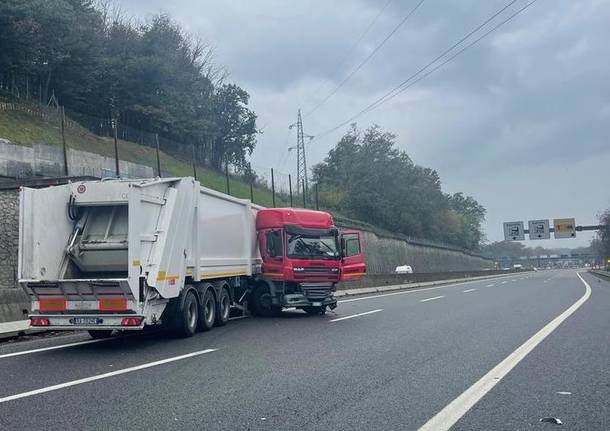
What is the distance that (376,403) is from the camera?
685 cm

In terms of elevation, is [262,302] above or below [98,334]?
above

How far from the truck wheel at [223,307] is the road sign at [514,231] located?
66.9 meters

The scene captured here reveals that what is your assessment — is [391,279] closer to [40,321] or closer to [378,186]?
[40,321]

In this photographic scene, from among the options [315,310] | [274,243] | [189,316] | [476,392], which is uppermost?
[274,243]

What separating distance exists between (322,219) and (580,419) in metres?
13.0

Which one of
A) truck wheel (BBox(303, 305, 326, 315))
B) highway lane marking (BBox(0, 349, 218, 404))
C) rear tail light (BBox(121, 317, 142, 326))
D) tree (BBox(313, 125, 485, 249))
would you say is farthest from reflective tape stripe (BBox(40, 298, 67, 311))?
tree (BBox(313, 125, 485, 249))

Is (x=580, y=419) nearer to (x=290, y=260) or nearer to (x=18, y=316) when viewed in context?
(x=290, y=260)

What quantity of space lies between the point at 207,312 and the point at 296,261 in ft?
12.6

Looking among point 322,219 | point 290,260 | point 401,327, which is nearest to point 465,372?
point 401,327

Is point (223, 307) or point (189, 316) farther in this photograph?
point (223, 307)

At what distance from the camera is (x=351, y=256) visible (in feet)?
63.7

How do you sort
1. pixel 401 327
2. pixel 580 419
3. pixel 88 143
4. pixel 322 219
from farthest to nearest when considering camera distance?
pixel 88 143 < pixel 322 219 < pixel 401 327 < pixel 580 419

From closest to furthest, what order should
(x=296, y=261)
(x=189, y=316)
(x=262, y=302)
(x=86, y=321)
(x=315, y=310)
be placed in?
(x=86, y=321) < (x=189, y=316) < (x=296, y=261) < (x=262, y=302) < (x=315, y=310)

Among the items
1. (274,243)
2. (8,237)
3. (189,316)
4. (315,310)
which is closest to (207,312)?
(189,316)
